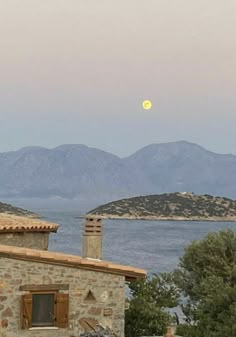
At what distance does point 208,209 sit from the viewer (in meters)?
177

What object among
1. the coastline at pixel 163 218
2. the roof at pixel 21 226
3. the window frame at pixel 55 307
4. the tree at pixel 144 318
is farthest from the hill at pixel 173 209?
the window frame at pixel 55 307

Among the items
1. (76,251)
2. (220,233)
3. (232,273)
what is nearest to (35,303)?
(232,273)

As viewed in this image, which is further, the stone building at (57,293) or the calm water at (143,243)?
the calm water at (143,243)

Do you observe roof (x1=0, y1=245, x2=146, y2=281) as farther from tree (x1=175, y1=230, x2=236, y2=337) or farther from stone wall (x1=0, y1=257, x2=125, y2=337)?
tree (x1=175, y1=230, x2=236, y2=337)

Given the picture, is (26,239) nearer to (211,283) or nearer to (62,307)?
(62,307)

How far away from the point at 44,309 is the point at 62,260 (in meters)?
1.48

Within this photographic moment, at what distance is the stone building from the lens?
1498cm

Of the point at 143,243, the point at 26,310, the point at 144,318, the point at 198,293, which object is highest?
the point at 143,243

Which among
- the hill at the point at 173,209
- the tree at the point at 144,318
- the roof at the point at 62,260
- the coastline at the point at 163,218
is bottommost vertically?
the tree at the point at 144,318

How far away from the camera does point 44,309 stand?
51.2ft

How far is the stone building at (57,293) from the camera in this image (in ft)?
49.1

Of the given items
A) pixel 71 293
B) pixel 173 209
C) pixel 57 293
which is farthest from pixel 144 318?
pixel 173 209

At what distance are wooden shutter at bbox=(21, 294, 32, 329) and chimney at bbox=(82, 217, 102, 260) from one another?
2.75 m

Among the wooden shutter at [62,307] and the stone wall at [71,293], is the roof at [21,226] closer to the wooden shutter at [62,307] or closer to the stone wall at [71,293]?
the stone wall at [71,293]
